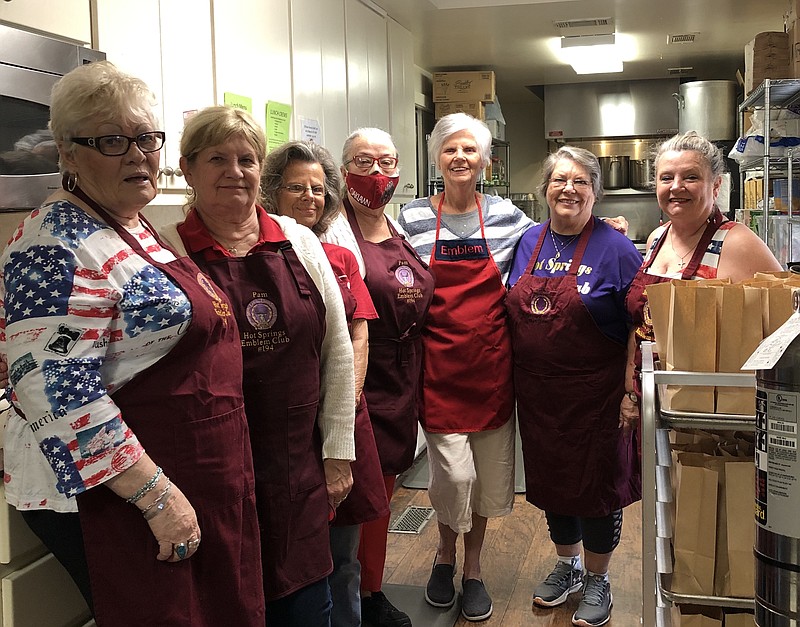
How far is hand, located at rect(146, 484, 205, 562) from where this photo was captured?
1.33 metres

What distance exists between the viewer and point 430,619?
265 centimetres

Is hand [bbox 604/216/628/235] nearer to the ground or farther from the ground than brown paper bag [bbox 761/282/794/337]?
farther from the ground

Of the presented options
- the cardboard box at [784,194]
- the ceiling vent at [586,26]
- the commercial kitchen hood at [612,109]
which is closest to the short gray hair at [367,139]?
the cardboard box at [784,194]

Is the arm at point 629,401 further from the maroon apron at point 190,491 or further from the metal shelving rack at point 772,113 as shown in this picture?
the metal shelving rack at point 772,113

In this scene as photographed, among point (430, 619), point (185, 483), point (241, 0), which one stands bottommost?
point (430, 619)

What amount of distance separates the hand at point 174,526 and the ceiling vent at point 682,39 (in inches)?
203

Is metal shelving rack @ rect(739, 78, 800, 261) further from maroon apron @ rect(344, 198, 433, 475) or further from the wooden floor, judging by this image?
maroon apron @ rect(344, 198, 433, 475)

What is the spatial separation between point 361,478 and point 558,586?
1101 millimetres

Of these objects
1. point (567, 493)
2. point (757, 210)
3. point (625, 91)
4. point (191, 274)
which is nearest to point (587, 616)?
point (567, 493)

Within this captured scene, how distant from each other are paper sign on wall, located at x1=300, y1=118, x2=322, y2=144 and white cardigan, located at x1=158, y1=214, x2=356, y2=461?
1478 mm

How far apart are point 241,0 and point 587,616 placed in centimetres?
230

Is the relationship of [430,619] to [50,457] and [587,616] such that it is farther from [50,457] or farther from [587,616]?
[50,457]

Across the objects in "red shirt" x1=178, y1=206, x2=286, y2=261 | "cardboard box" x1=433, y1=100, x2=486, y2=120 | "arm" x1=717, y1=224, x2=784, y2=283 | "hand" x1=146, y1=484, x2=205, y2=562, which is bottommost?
"hand" x1=146, y1=484, x2=205, y2=562

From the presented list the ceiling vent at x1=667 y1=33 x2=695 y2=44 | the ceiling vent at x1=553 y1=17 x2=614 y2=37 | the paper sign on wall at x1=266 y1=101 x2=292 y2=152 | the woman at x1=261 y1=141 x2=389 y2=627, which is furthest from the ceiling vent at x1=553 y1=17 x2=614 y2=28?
the woman at x1=261 y1=141 x2=389 y2=627
